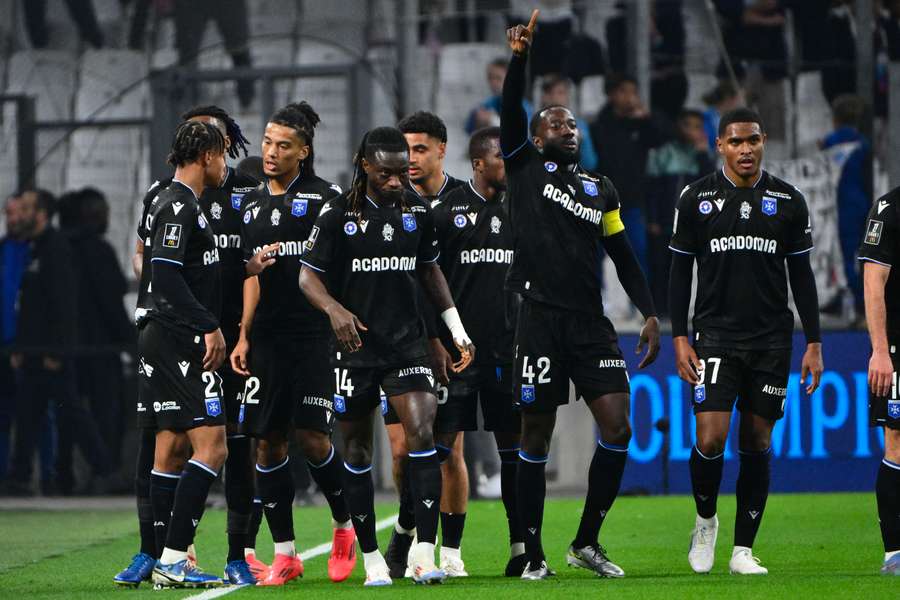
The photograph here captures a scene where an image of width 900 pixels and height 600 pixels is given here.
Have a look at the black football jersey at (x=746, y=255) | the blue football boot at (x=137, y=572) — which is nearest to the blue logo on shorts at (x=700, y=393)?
the black football jersey at (x=746, y=255)

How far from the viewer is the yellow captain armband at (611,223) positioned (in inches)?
313

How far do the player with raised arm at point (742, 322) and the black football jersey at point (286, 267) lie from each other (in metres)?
1.87

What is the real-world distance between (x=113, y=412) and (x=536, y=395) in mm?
8841

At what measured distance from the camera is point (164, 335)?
24.6 feet

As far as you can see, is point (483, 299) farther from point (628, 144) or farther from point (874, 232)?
point (628, 144)

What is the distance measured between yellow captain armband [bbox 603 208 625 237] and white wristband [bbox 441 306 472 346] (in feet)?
2.86

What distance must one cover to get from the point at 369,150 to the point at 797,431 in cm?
737

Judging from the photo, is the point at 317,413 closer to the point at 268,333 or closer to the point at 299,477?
the point at 268,333

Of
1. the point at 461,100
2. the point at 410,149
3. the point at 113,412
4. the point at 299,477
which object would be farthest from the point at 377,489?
the point at 410,149

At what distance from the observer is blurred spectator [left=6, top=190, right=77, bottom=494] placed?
51.2 feet

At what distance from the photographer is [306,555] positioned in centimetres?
961

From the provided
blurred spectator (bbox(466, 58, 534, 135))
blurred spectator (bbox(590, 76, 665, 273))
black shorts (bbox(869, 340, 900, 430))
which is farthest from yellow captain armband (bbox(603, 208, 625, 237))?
blurred spectator (bbox(466, 58, 534, 135))

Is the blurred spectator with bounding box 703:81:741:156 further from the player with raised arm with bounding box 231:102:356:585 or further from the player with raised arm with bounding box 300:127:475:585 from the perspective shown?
the player with raised arm with bounding box 300:127:475:585

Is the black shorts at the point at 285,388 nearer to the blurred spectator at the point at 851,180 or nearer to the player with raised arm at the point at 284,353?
the player with raised arm at the point at 284,353
